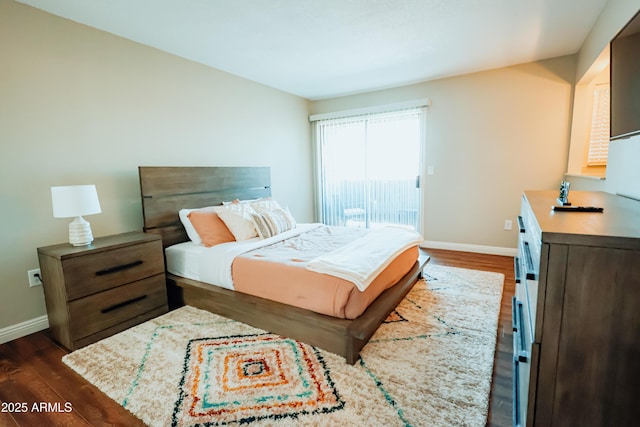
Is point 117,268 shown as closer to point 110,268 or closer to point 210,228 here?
point 110,268

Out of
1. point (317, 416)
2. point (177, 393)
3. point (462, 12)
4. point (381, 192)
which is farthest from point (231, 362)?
point (381, 192)

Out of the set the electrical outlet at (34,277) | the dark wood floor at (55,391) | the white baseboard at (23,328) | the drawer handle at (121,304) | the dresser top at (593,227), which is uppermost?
the dresser top at (593,227)

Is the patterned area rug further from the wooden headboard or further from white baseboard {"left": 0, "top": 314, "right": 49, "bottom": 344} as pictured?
the wooden headboard

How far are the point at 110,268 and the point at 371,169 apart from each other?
364cm

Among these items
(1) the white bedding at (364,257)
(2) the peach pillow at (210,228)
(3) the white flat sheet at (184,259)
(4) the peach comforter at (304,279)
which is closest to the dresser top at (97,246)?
(3) the white flat sheet at (184,259)

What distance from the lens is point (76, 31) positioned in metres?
2.41

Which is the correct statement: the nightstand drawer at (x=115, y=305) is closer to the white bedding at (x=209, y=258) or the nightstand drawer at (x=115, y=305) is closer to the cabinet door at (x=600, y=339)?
the white bedding at (x=209, y=258)

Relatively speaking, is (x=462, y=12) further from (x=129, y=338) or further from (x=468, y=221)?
(x=129, y=338)

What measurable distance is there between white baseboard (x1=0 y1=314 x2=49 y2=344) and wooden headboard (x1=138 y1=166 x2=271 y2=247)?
0.99 meters

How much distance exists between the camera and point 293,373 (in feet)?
5.68

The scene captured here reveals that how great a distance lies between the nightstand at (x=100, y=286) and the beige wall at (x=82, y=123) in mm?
283

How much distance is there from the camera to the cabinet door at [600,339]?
84 centimetres

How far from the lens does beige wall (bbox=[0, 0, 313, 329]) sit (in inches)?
84.4

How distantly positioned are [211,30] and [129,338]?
2.55 meters
